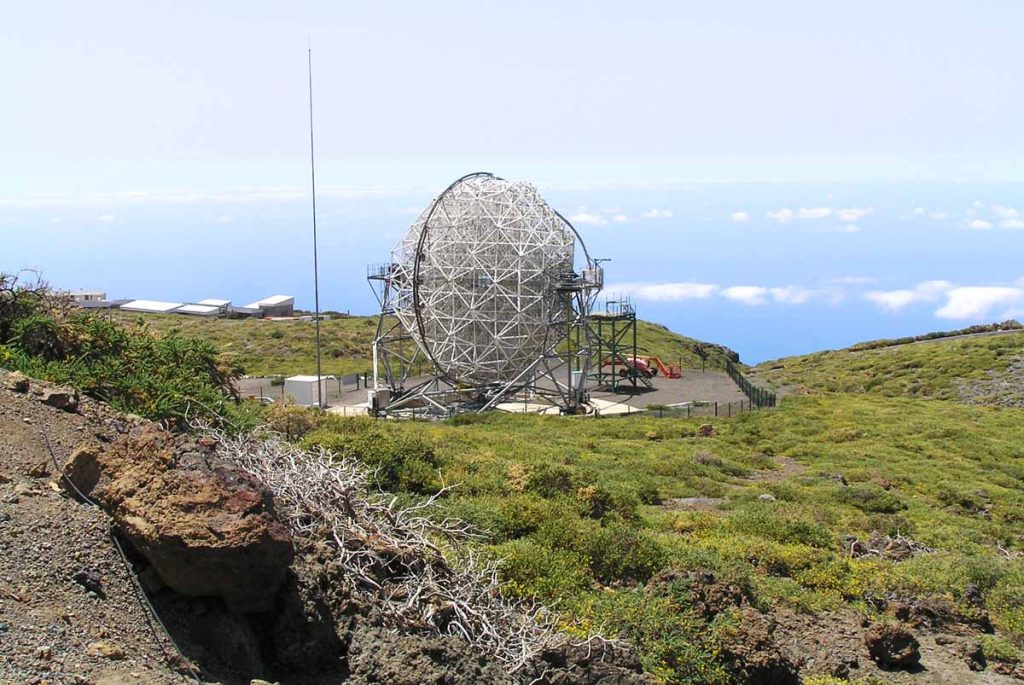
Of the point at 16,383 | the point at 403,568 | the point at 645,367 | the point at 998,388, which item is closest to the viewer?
the point at 403,568

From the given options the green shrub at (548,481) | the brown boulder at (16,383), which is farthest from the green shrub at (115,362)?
the green shrub at (548,481)

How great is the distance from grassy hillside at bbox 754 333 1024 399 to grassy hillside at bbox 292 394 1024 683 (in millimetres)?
17048

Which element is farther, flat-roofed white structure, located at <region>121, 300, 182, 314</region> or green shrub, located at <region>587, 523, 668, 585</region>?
flat-roofed white structure, located at <region>121, 300, 182, 314</region>

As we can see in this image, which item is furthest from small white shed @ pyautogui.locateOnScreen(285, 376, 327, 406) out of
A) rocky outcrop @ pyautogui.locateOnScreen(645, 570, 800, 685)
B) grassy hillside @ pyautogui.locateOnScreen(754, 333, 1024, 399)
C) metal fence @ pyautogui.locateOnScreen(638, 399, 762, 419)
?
rocky outcrop @ pyautogui.locateOnScreen(645, 570, 800, 685)

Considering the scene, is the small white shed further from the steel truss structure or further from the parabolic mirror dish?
the parabolic mirror dish

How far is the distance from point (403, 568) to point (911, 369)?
1766 inches

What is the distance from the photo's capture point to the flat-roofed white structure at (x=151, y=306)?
75.2 metres

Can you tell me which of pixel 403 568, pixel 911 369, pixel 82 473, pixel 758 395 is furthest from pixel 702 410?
pixel 82 473

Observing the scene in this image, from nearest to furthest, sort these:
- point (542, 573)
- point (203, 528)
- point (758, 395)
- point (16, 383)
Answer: point (203, 528) < point (16, 383) < point (542, 573) < point (758, 395)

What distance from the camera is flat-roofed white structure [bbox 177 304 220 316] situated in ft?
245

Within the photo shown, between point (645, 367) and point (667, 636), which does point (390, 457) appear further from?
point (645, 367)

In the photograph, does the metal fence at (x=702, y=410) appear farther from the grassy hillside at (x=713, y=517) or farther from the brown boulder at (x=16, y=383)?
the brown boulder at (x=16, y=383)

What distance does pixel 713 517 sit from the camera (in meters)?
15.0

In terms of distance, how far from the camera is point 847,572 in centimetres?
1180
